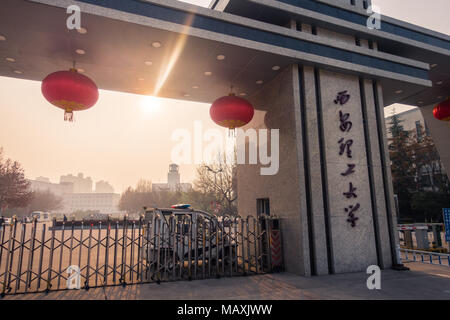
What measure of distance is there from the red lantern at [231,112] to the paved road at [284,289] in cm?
397

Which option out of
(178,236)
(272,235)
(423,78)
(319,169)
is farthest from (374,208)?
(178,236)

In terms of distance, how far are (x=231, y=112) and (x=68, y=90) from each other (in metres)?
3.66

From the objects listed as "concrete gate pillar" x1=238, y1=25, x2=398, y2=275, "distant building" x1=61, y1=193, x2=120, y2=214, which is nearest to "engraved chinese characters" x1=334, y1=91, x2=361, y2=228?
"concrete gate pillar" x1=238, y1=25, x2=398, y2=275

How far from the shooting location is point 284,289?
19.3 feet

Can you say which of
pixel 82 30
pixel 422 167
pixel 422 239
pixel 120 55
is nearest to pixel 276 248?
pixel 120 55

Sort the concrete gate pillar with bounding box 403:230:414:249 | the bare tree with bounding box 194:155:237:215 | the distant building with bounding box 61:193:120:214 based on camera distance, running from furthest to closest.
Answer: the distant building with bounding box 61:193:120:214
the bare tree with bounding box 194:155:237:215
the concrete gate pillar with bounding box 403:230:414:249

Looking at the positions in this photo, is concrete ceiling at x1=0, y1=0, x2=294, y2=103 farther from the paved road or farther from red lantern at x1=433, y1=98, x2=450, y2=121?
red lantern at x1=433, y1=98, x2=450, y2=121

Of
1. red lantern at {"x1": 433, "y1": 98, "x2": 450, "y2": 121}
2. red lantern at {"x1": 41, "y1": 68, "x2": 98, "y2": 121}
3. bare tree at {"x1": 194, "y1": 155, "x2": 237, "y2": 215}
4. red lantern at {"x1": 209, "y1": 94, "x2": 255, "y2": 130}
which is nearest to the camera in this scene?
red lantern at {"x1": 41, "y1": 68, "x2": 98, "y2": 121}

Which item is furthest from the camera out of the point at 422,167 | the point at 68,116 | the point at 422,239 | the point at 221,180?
the point at 422,167

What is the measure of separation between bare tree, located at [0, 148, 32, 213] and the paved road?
33921 millimetres

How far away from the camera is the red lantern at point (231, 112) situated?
7.26 meters

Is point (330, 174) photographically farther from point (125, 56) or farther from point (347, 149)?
point (125, 56)

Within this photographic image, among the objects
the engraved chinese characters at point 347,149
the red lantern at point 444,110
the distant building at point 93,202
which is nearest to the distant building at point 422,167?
the red lantern at point 444,110

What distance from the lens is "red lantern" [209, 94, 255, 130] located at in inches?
286
